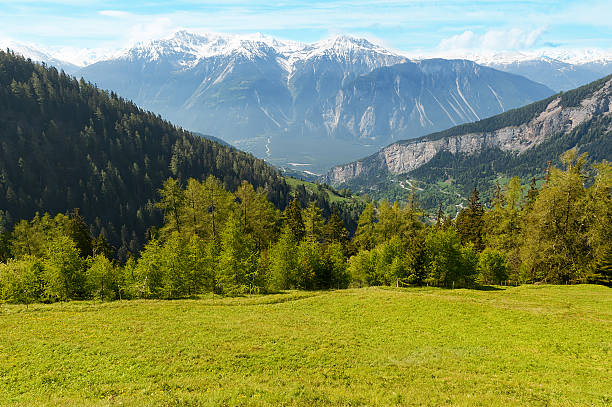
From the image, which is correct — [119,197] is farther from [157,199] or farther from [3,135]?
[3,135]

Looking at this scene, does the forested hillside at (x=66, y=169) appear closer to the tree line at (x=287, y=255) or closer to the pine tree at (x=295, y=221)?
the tree line at (x=287, y=255)

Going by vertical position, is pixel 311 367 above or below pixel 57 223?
below

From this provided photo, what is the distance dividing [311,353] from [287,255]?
110 ft

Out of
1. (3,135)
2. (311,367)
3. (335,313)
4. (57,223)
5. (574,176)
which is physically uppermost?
(3,135)

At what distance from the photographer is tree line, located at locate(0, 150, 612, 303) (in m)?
53.1

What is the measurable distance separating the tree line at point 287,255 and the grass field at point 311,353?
9.96 meters

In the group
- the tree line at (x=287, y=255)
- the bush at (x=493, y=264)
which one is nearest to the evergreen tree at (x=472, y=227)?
the tree line at (x=287, y=255)

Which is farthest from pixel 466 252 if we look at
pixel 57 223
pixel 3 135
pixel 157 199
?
pixel 3 135

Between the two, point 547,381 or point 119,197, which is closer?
point 547,381

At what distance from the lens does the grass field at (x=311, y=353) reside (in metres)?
20.3

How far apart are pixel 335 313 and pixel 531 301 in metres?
29.3

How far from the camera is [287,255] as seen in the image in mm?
61062

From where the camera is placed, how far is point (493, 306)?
141ft

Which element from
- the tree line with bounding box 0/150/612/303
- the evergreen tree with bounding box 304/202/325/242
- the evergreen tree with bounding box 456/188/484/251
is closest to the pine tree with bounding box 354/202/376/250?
the evergreen tree with bounding box 304/202/325/242
